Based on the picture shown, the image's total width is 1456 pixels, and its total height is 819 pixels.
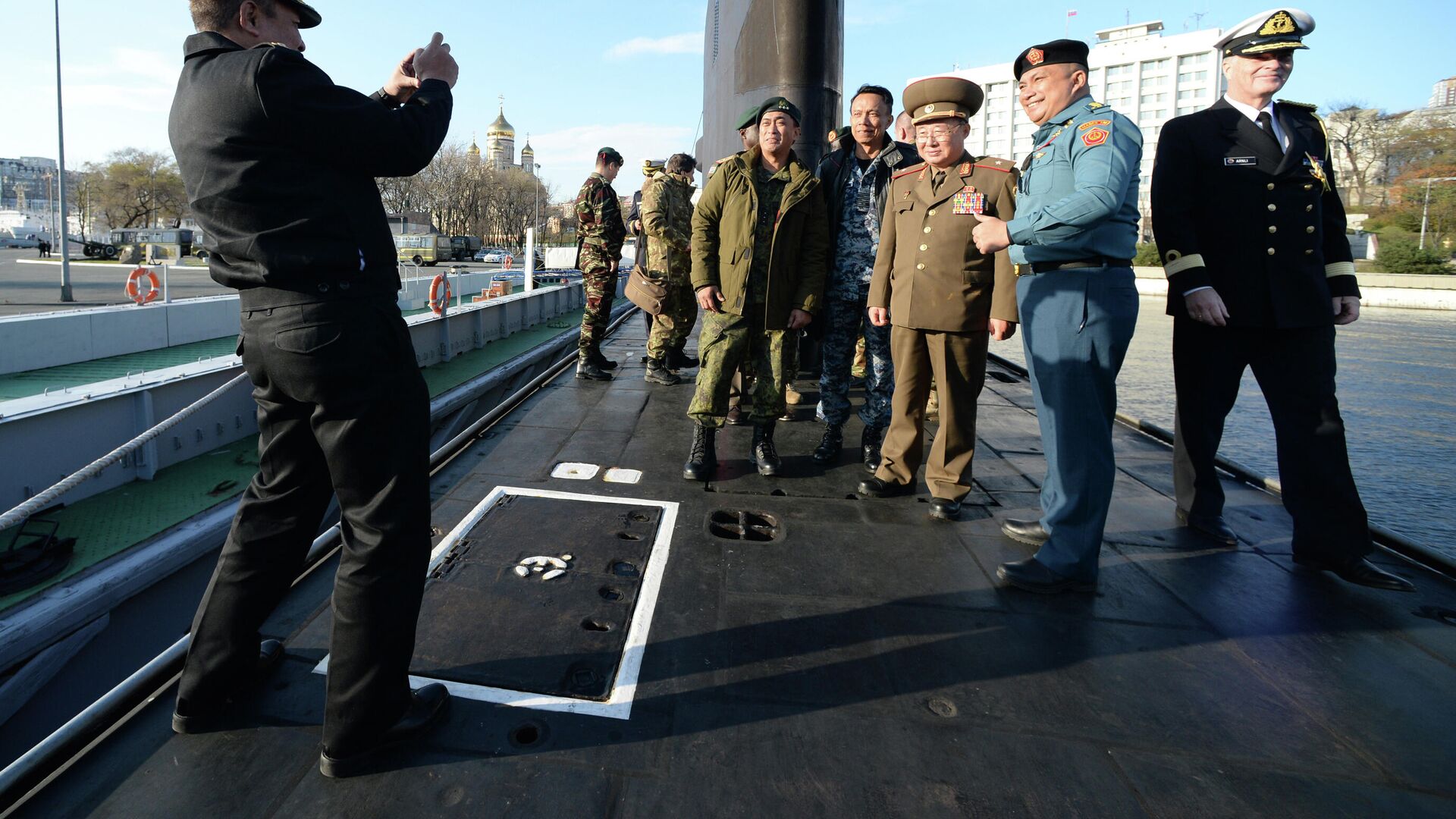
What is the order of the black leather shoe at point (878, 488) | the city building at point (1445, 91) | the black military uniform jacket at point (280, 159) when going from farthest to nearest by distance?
the city building at point (1445, 91) → the black leather shoe at point (878, 488) → the black military uniform jacket at point (280, 159)

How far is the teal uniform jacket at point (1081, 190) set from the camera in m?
2.46

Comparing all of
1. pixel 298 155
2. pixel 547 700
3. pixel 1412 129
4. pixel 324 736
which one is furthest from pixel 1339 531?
pixel 1412 129

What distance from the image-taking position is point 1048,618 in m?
2.41

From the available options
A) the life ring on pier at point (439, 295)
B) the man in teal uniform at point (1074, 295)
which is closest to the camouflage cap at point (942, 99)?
the man in teal uniform at point (1074, 295)

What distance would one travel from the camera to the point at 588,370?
20.7 ft

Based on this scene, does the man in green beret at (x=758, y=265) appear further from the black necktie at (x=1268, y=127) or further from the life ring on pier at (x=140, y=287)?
the life ring on pier at (x=140, y=287)

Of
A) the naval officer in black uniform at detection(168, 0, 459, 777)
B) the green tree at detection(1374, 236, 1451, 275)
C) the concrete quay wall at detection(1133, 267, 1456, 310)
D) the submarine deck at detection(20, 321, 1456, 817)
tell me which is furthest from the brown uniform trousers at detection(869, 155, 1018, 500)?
the green tree at detection(1374, 236, 1451, 275)

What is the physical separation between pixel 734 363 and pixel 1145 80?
88.4 m

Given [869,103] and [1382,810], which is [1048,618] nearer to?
[1382,810]

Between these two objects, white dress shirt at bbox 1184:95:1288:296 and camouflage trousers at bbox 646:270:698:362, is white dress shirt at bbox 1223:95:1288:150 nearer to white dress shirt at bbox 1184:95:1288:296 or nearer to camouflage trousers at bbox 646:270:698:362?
white dress shirt at bbox 1184:95:1288:296

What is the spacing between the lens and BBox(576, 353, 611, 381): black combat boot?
630cm

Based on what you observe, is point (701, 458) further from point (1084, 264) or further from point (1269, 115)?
point (1269, 115)

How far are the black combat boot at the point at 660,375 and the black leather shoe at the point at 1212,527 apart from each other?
12.8 ft

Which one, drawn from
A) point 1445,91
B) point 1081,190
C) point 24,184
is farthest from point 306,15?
point 24,184
